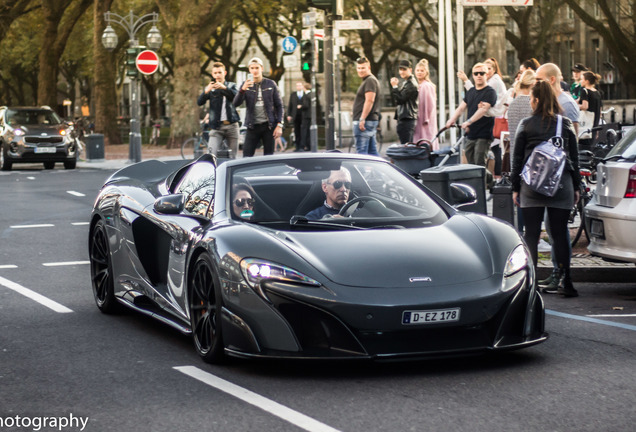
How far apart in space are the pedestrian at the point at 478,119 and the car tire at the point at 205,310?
31.1 ft

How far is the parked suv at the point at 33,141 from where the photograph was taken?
1182 inches

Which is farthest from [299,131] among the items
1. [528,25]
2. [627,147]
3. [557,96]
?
[528,25]

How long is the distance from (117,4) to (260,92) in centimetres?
3623

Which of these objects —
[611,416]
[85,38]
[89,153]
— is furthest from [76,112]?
[611,416]

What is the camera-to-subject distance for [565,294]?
376 inches

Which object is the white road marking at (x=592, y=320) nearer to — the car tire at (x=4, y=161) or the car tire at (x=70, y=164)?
the car tire at (x=4, y=161)

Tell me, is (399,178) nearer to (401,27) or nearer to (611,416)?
(611,416)

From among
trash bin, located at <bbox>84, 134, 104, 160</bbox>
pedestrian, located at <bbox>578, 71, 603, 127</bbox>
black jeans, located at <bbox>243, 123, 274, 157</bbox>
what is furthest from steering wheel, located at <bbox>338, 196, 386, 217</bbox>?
trash bin, located at <bbox>84, 134, 104, 160</bbox>

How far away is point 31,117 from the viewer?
31.2 metres

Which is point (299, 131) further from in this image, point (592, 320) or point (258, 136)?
point (592, 320)

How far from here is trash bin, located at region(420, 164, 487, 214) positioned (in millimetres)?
11062

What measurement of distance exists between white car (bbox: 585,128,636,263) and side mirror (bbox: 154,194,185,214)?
3.57m

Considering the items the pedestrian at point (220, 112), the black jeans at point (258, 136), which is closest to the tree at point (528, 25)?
the pedestrian at point (220, 112)

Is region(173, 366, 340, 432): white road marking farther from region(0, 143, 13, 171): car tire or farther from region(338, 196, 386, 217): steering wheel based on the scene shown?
region(0, 143, 13, 171): car tire
